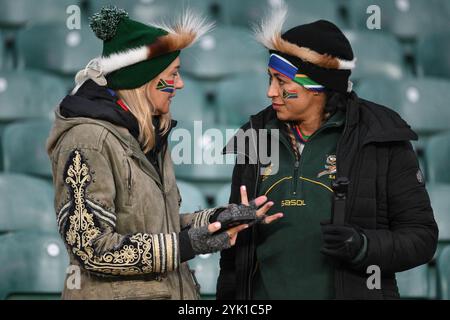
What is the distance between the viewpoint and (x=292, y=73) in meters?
1.85

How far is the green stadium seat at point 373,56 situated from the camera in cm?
340

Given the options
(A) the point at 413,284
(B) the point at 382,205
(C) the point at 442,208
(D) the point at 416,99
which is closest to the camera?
(B) the point at 382,205

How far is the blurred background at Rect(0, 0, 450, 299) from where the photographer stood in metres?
2.63

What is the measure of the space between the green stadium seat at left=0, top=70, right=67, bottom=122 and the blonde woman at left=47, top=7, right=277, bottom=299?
1.44 m

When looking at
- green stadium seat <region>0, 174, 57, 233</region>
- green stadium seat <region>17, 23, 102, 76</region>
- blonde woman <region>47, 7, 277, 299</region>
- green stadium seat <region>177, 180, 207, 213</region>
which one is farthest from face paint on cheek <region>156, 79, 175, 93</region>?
green stadium seat <region>17, 23, 102, 76</region>

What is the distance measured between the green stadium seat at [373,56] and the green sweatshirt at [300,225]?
160 centimetres

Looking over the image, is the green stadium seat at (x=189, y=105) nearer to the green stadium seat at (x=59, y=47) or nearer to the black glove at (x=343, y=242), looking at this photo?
the green stadium seat at (x=59, y=47)

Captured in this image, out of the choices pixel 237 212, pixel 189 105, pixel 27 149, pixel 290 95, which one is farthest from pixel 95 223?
pixel 189 105

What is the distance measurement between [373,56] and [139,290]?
206 cm

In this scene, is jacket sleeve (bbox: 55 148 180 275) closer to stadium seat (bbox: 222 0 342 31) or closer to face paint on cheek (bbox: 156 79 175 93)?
Answer: face paint on cheek (bbox: 156 79 175 93)

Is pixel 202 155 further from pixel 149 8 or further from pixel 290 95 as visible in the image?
pixel 290 95

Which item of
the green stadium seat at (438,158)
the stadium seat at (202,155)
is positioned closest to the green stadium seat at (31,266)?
the stadium seat at (202,155)
